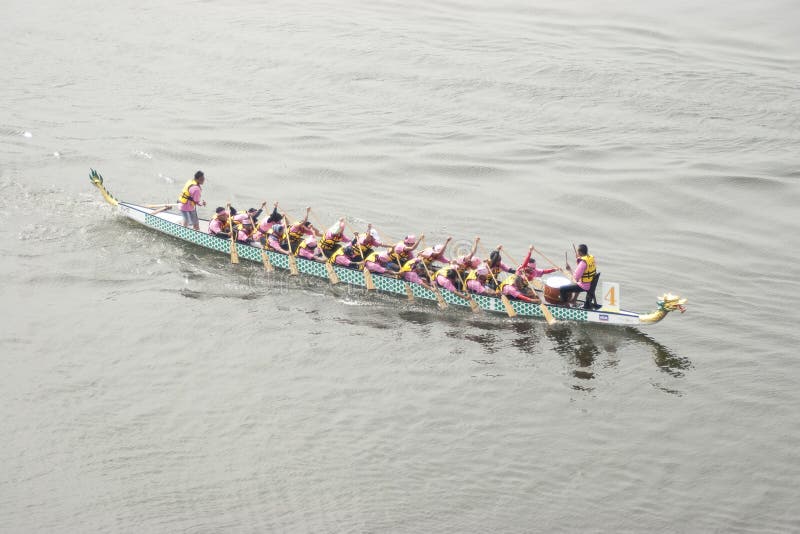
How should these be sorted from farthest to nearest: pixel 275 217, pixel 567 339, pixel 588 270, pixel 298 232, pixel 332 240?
1. pixel 275 217
2. pixel 298 232
3. pixel 332 240
4. pixel 567 339
5. pixel 588 270

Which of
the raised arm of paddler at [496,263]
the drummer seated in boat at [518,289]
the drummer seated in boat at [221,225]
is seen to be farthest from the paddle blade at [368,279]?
the drummer seated in boat at [221,225]

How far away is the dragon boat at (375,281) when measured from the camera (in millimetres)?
19281

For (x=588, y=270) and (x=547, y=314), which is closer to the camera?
(x=588, y=270)

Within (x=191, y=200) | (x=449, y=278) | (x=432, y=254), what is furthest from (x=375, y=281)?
(x=191, y=200)

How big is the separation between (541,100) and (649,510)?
22.8 meters

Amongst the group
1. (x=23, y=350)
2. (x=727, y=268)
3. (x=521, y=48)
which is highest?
(x=521, y=48)

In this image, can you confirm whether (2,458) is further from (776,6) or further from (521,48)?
(776,6)

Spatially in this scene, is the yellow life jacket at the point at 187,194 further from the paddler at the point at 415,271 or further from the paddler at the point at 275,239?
the paddler at the point at 415,271

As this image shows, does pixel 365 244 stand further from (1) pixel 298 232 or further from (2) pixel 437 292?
(2) pixel 437 292

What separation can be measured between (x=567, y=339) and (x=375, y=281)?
5.10 m

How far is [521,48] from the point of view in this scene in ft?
127

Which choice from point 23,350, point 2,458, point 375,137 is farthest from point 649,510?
point 375,137

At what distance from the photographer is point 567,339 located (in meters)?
19.5

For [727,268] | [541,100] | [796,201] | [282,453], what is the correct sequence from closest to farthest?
1. [282,453]
2. [727,268]
3. [796,201]
4. [541,100]
